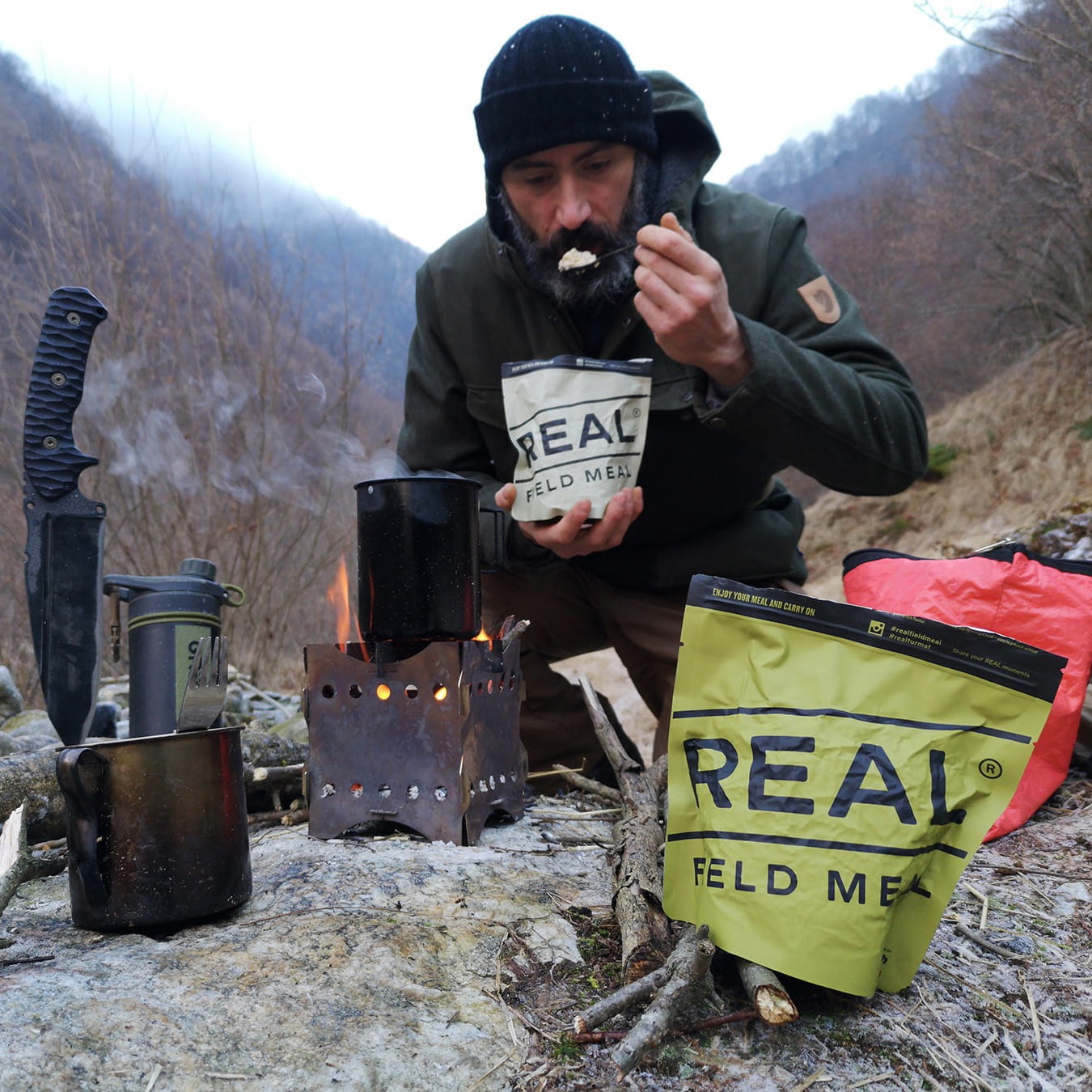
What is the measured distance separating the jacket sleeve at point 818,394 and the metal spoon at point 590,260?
17.9 inches

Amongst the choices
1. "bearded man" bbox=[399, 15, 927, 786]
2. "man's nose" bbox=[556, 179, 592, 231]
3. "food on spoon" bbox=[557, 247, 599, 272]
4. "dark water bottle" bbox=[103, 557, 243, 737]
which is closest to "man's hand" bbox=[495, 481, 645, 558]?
"bearded man" bbox=[399, 15, 927, 786]

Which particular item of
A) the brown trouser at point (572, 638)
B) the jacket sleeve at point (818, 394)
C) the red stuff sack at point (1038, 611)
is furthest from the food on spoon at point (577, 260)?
the red stuff sack at point (1038, 611)

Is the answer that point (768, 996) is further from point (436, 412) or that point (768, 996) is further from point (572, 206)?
point (436, 412)

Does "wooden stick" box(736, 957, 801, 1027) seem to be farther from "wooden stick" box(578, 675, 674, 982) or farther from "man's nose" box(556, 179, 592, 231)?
"man's nose" box(556, 179, 592, 231)

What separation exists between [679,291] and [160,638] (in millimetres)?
1700

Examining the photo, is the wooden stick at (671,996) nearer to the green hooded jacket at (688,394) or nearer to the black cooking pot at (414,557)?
the black cooking pot at (414,557)

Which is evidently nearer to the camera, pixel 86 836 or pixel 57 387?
pixel 86 836

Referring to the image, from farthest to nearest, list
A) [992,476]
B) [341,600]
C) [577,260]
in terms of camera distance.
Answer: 1. [992,476]
2. [577,260]
3. [341,600]

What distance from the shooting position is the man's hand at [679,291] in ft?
6.79

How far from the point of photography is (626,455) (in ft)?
7.64

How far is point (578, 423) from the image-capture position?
229cm

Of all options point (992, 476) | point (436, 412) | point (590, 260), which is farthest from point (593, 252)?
point (992, 476)

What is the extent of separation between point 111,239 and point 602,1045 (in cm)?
655

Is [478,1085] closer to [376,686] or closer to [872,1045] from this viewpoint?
[872,1045]
